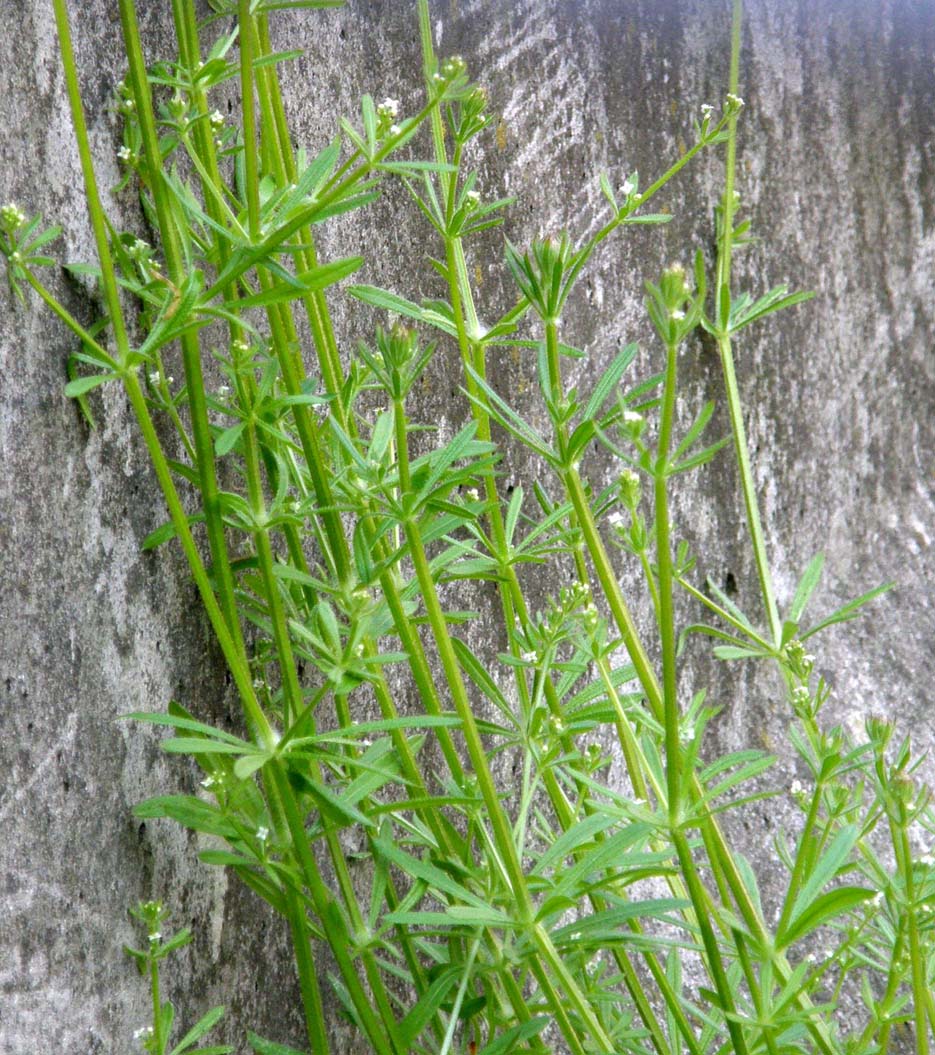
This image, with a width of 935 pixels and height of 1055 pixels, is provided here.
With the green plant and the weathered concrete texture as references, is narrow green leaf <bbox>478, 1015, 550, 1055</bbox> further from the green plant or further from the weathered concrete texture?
the weathered concrete texture

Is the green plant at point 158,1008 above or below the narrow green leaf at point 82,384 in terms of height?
below

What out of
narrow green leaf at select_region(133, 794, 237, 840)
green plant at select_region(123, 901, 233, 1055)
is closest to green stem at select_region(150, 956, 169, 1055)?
green plant at select_region(123, 901, 233, 1055)

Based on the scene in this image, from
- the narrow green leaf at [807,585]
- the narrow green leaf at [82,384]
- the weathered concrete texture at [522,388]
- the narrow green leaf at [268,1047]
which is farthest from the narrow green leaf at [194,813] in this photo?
the narrow green leaf at [807,585]

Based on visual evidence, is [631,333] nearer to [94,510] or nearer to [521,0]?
[521,0]

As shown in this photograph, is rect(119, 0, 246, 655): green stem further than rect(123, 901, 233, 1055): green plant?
No

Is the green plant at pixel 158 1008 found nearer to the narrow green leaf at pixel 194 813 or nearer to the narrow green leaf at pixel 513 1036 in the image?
the narrow green leaf at pixel 194 813

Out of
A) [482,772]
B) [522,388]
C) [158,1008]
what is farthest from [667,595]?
[522,388]

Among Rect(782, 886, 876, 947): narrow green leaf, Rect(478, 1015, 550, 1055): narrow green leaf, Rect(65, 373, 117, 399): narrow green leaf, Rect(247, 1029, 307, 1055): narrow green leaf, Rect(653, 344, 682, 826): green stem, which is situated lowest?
Rect(247, 1029, 307, 1055): narrow green leaf

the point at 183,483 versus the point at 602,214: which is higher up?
the point at 602,214

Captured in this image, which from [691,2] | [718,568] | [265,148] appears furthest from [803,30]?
[265,148]
